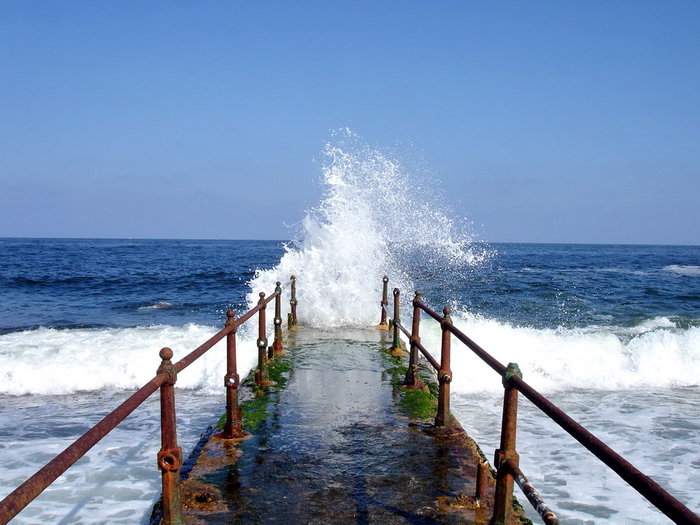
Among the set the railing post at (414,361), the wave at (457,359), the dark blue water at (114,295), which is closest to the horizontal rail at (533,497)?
the railing post at (414,361)

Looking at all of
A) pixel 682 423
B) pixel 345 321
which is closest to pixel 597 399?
pixel 682 423

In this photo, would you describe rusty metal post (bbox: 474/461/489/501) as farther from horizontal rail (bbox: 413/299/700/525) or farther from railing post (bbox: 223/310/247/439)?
railing post (bbox: 223/310/247/439)

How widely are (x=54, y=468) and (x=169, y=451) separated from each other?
48.1 inches

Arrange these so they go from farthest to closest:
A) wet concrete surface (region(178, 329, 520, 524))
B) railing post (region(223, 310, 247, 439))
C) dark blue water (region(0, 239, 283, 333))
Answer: dark blue water (region(0, 239, 283, 333))
railing post (region(223, 310, 247, 439))
wet concrete surface (region(178, 329, 520, 524))

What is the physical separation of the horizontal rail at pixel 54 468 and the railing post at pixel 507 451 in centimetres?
191

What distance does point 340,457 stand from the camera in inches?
171

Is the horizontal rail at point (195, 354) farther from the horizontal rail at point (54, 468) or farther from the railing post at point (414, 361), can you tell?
the railing post at point (414, 361)

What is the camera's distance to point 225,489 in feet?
12.3

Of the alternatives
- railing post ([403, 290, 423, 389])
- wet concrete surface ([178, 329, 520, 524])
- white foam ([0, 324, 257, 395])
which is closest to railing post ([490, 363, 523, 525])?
wet concrete surface ([178, 329, 520, 524])

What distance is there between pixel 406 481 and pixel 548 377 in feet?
27.3

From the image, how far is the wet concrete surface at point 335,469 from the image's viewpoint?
3.45 m

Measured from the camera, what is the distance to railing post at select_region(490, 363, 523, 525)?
3033mm

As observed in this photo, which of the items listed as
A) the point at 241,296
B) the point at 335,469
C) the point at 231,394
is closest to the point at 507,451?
the point at 335,469

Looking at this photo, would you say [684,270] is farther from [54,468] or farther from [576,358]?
[54,468]
